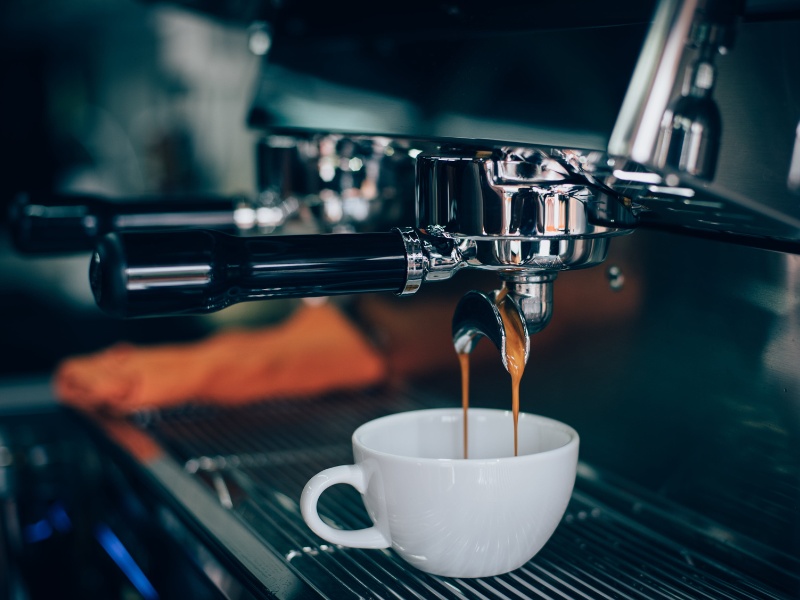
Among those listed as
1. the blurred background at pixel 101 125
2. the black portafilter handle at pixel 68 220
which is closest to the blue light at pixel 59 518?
the black portafilter handle at pixel 68 220

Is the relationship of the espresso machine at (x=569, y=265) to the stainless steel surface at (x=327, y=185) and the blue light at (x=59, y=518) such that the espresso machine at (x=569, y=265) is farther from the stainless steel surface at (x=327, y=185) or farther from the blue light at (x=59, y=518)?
the blue light at (x=59, y=518)

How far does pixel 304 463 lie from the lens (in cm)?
67

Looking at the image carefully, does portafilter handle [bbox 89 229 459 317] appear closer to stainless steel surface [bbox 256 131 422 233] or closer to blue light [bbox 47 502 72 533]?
stainless steel surface [bbox 256 131 422 233]

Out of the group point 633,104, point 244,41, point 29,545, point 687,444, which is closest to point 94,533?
point 29,545

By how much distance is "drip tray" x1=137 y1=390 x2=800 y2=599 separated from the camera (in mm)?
470

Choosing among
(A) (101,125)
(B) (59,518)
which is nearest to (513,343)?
(B) (59,518)

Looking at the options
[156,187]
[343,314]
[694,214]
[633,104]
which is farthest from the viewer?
[156,187]

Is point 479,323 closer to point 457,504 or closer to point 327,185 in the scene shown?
point 457,504

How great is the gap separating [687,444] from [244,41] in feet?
3.39

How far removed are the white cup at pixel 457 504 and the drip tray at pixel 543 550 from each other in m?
0.02

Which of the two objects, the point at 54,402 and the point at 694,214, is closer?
the point at 694,214

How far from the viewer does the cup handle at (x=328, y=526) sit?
468mm

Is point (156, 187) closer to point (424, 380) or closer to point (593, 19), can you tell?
point (424, 380)

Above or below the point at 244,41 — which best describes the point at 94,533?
below
